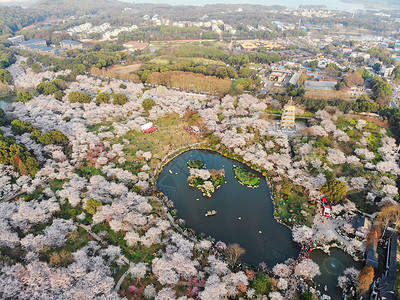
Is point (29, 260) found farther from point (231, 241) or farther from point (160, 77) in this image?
point (160, 77)

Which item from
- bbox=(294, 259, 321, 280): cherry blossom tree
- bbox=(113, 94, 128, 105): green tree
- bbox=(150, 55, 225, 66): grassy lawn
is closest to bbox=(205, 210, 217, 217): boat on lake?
bbox=(294, 259, 321, 280): cherry blossom tree

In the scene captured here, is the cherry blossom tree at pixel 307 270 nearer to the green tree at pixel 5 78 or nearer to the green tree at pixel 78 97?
the green tree at pixel 78 97

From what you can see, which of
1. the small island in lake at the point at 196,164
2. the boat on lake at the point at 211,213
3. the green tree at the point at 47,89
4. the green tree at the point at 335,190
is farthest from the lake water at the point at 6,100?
the green tree at the point at 335,190

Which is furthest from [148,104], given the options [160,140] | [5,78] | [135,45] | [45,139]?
[135,45]

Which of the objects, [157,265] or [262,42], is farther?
[262,42]

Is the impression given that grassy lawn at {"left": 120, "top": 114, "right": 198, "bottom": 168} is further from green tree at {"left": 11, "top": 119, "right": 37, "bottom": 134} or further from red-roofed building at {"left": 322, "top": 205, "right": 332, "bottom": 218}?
red-roofed building at {"left": 322, "top": 205, "right": 332, "bottom": 218}

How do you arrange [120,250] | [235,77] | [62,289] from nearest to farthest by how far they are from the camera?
[62,289] → [120,250] → [235,77]

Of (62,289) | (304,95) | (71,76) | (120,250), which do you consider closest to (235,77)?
(304,95)
